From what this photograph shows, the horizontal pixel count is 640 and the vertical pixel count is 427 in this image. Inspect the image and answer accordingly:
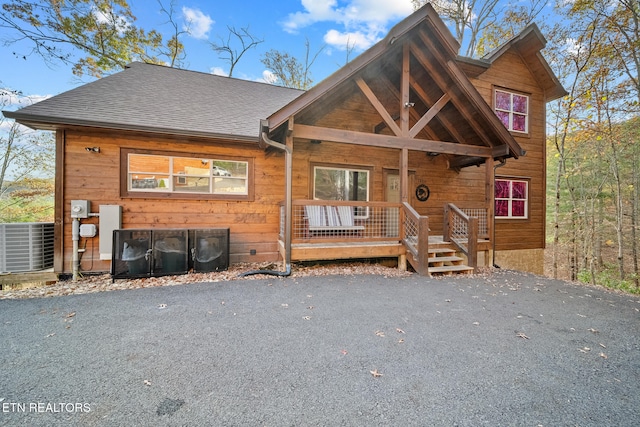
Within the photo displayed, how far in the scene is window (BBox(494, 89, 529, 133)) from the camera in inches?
346

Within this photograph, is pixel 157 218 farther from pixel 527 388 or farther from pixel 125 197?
pixel 527 388

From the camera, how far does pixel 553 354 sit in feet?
8.08

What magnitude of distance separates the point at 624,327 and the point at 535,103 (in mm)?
9108

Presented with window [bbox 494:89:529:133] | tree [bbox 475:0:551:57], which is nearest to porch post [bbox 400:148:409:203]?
window [bbox 494:89:529:133]

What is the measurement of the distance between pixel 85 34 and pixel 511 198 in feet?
56.7

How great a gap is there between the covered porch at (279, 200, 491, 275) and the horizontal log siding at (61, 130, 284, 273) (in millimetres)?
619

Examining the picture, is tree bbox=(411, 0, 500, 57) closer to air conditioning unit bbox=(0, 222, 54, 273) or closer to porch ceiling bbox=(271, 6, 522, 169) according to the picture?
porch ceiling bbox=(271, 6, 522, 169)

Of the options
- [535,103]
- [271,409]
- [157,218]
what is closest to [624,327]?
[271,409]

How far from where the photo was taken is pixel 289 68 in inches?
572

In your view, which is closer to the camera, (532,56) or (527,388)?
(527,388)

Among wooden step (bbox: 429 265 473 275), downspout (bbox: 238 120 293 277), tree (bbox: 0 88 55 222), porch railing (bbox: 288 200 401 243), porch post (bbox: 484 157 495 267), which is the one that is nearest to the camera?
downspout (bbox: 238 120 293 277)

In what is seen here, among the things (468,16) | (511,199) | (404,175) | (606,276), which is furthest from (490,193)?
Result: (468,16)

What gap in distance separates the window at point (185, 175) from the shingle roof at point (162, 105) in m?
0.71

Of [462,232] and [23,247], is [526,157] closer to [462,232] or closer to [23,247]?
[462,232]
